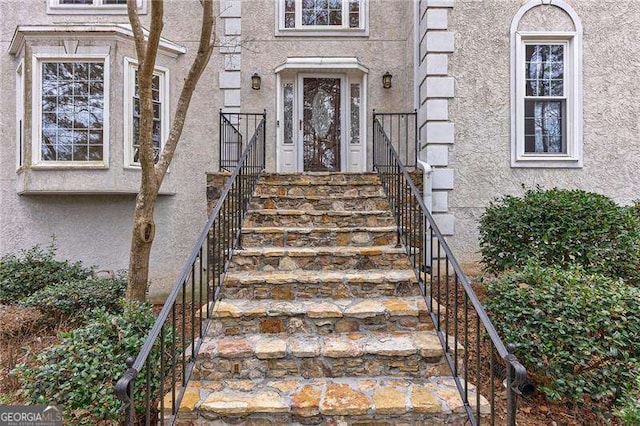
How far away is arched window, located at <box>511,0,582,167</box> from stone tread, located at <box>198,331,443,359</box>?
12.6 feet

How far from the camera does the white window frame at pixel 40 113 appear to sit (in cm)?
582

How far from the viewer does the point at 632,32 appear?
559 centimetres

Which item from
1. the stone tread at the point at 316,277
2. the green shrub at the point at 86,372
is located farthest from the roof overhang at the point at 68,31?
the green shrub at the point at 86,372

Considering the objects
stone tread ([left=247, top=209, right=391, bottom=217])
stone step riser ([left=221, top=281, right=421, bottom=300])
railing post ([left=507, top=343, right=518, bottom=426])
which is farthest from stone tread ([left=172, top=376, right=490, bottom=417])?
stone tread ([left=247, top=209, right=391, bottom=217])

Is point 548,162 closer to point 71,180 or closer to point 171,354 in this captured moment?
point 171,354

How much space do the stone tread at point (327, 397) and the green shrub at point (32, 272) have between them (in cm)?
390

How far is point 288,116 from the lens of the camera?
288 inches

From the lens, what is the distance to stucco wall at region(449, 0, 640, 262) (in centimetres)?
560

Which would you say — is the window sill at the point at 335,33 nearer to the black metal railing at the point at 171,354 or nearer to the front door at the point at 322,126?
the front door at the point at 322,126

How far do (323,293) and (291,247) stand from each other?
928 mm

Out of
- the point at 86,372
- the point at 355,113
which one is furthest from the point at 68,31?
the point at 86,372

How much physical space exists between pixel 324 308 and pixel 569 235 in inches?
119

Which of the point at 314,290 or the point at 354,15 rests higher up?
the point at 354,15

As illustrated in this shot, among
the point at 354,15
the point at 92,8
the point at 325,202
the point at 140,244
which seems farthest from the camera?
the point at 354,15
